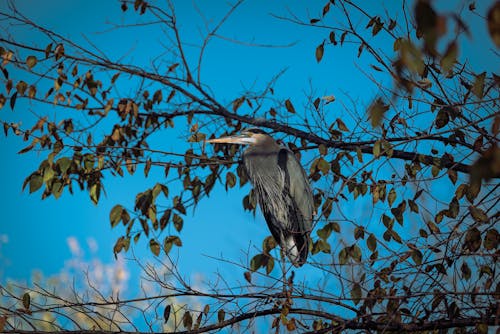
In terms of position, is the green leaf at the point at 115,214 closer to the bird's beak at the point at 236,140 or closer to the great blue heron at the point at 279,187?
the bird's beak at the point at 236,140

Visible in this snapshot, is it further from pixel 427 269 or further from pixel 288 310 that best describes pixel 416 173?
pixel 288 310

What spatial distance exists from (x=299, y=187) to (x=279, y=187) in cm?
17

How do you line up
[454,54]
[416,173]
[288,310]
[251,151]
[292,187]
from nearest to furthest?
[454,54] < [288,310] < [416,173] < [292,187] < [251,151]

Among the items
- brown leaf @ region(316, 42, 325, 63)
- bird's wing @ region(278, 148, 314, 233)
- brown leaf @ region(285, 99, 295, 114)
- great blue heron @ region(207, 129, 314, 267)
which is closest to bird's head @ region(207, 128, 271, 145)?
great blue heron @ region(207, 129, 314, 267)

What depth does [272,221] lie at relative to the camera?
13.7 feet

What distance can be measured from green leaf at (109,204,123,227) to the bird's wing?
1.53 metres

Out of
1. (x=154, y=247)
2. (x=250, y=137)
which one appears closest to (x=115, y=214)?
(x=154, y=247)

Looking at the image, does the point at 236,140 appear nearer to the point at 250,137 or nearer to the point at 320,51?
the point at 250,137

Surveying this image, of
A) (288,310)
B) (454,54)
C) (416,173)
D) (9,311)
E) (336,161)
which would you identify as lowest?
(454,54)

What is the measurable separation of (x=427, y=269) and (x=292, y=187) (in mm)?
1738

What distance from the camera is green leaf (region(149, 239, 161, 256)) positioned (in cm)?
262

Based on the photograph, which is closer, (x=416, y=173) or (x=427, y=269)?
(x=427, y=269)

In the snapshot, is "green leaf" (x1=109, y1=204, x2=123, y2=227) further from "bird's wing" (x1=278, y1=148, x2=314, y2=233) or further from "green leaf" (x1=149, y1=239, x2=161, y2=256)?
"bird's wing" (x1=278, y1=148, x2=314, y2=233)

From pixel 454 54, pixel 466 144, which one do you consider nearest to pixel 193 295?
pixel 466 144
